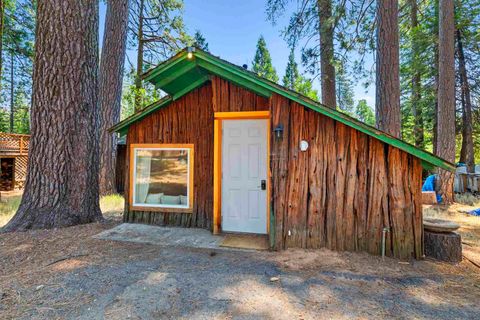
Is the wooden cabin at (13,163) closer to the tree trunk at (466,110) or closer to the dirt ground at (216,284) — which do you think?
the dirt ground at (216,284)

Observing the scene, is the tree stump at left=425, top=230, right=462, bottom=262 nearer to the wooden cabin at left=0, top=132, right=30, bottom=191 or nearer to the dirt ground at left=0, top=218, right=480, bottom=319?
the dirt ground at left=0, top=218, right=480, bottom=319

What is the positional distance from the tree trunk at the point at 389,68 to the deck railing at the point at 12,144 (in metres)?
16.0

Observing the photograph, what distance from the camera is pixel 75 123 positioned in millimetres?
4797

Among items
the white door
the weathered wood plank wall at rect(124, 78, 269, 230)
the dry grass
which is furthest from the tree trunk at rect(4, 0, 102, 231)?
the white door

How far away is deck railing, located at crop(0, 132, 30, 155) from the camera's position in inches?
512

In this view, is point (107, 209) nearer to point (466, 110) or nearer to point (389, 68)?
point (389, 68)

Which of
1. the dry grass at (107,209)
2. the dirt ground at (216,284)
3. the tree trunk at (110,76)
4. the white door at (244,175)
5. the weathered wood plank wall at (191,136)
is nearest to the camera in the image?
the dirt ground at (216,284)

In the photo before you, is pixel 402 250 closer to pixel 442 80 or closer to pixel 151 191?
pixel 151 191

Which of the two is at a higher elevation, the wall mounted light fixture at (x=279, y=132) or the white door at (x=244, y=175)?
the wall mounted light fixture at (x=279, y=132)

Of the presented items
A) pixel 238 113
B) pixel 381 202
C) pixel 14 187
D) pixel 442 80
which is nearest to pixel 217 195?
pixel 238 113

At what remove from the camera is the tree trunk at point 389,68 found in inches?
255

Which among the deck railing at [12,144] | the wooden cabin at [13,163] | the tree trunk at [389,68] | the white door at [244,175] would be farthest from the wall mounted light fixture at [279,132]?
the wooden cabin at [13,163]

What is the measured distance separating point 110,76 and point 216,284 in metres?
8.06

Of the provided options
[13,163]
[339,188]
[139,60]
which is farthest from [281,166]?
[13,163]
